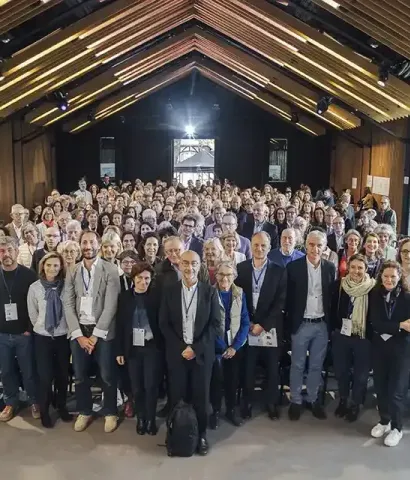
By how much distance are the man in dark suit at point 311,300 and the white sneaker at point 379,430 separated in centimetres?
60

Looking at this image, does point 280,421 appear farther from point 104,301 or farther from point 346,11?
point 346,11

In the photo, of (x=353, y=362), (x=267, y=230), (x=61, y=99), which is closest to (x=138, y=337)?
(x=353, y=362)

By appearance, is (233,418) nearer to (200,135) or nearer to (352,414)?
(352,414)

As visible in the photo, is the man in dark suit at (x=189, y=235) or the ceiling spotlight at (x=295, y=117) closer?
the man in dark suit at (x=189, y=235)

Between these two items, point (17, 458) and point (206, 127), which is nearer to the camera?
point (17, 458)

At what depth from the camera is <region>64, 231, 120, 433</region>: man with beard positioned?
157 inches

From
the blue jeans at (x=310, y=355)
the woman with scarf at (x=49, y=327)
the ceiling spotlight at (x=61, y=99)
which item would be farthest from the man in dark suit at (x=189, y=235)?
the ceiling spotlight at (x=61, y=99)

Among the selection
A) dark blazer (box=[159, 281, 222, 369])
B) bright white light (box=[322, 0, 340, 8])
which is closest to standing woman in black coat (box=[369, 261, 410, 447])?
dark blazer (box=[159, 281, 222, 369])

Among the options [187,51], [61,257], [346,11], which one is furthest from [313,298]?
[187,51]

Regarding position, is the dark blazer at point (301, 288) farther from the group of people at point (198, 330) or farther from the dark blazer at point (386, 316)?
the dark blazer at point (386, 316)

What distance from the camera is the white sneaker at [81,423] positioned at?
4.12m

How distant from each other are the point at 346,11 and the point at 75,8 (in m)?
3.61

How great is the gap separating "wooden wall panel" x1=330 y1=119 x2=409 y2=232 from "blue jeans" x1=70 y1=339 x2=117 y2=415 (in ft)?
29.8

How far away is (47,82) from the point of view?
10.6m
